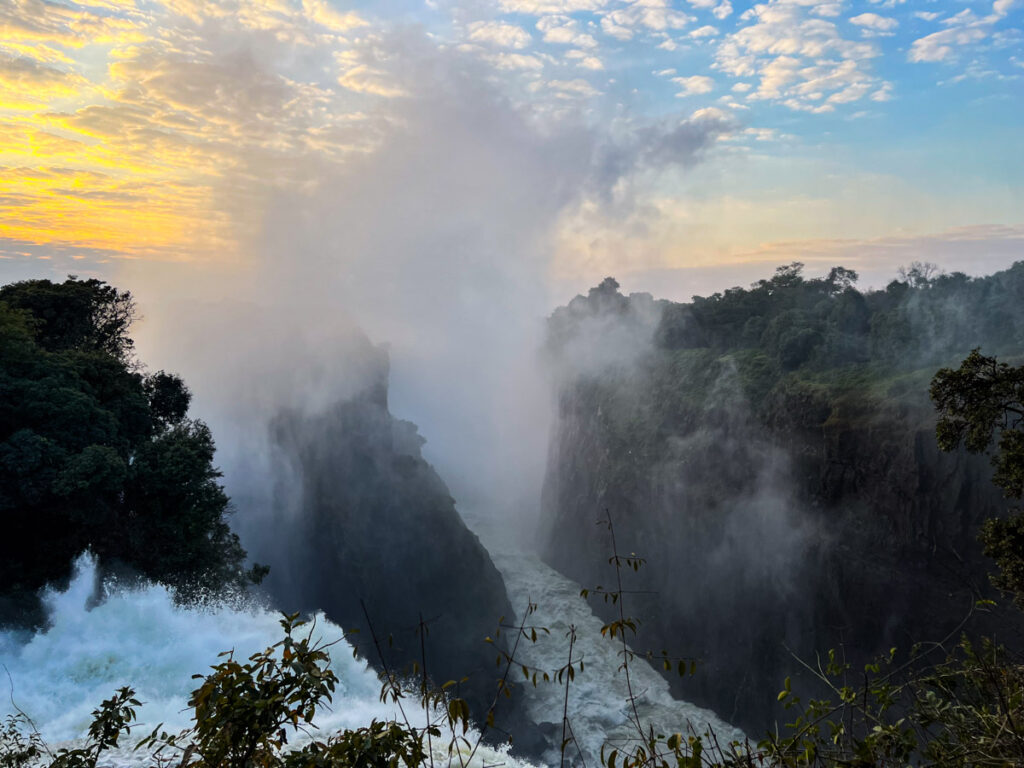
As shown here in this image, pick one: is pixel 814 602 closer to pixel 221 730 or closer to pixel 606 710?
pixel 606 710

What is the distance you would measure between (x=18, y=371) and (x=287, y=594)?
1413cm

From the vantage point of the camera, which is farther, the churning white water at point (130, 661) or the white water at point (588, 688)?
the white water at point (588, 688)

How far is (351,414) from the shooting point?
121ft

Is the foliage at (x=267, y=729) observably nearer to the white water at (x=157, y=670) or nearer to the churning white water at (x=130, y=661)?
the white water at (x=157, y=670)

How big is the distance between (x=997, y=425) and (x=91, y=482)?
22.6m

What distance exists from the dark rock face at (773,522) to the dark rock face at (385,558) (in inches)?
303

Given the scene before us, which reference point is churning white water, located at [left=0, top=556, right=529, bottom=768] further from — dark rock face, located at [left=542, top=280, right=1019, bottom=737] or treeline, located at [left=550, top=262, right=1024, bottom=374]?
treeline, located at [left=550, top=262, right=1024, bottom=374]

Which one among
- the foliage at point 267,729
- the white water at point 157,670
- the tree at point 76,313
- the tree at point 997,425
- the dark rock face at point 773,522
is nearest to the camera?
the foliage at point 267,729

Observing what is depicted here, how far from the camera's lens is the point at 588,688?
88.2 feet

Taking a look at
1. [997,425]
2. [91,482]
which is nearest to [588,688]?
[997,425]

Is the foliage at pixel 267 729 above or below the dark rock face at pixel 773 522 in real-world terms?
above

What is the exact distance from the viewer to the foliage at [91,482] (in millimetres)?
18266

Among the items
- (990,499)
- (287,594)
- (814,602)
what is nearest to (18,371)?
(287,594)

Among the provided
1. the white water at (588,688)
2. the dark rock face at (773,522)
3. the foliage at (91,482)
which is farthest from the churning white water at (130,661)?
the dark rock face at (773,522)
